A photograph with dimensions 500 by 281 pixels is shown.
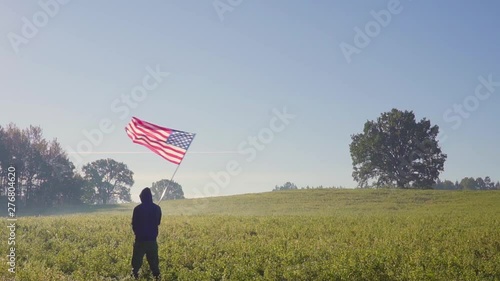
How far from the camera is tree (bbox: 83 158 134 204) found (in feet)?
399

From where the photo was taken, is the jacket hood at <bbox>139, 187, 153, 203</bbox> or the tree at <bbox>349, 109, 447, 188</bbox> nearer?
the jacket hood at <bbox>139, 187, 153, 203</bbox>

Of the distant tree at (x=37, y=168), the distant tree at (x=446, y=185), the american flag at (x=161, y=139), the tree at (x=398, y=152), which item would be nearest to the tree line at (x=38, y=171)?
the distant tree at (x=37, y=168)

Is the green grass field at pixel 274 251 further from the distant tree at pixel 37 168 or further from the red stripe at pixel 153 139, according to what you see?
the distant tree at pixel 37 168

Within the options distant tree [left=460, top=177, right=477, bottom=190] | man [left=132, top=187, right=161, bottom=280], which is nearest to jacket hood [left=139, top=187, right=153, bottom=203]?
man [left=132, top=187, right=161, bottom=280]

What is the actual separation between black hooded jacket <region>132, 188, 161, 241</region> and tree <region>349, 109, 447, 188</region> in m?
82.8

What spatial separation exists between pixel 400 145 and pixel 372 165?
7.30 m

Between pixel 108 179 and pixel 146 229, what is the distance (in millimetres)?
117405

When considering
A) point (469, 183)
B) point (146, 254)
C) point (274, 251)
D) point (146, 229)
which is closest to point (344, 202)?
point (274, 251)

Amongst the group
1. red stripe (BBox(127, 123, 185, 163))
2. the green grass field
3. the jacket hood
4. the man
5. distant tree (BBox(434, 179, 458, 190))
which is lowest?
the green grass field

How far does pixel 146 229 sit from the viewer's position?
1394 cm

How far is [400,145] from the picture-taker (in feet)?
311

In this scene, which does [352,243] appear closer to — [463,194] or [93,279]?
[93,279]

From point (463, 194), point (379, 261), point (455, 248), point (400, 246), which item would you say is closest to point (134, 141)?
point (379, 261)

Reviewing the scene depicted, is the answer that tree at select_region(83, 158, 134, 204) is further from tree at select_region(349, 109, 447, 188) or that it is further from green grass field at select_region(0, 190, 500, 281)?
green grass field at select_region(0, 190, 500, 281)
